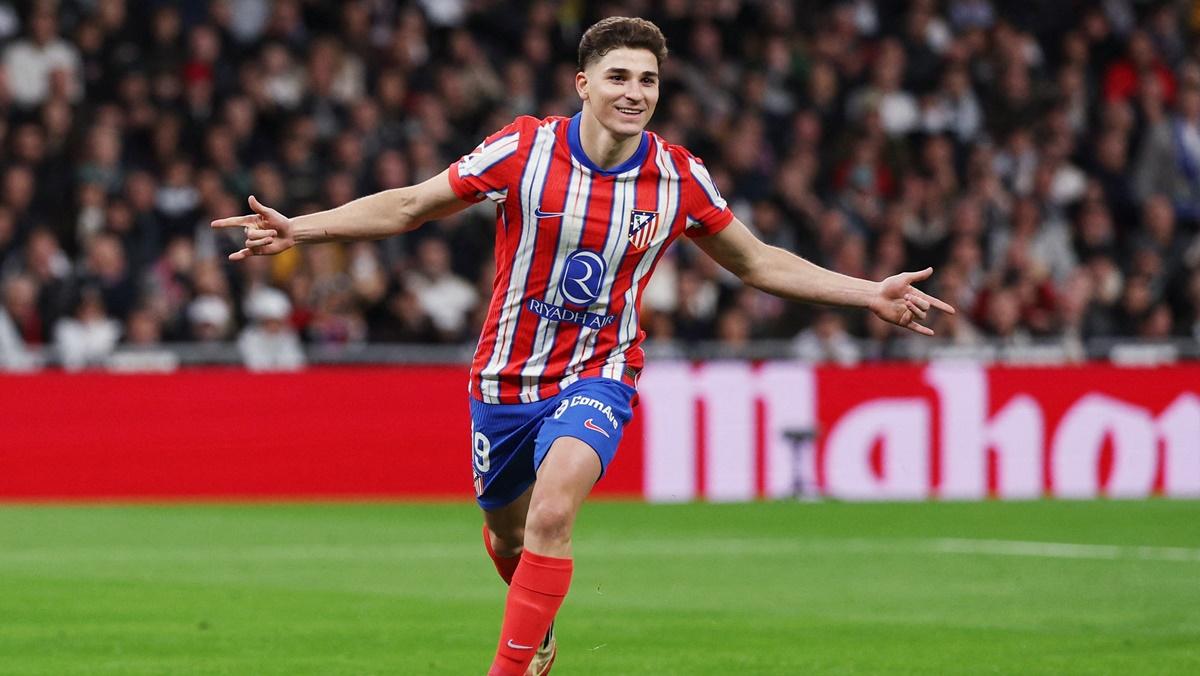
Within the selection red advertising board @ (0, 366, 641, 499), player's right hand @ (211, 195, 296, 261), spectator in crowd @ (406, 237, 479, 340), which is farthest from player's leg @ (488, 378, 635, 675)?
spectator in crowd @ (406, 237, 479, 340)

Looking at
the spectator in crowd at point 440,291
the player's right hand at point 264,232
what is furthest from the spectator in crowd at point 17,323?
the player's right hand at point 264,232

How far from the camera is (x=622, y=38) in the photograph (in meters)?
7.13

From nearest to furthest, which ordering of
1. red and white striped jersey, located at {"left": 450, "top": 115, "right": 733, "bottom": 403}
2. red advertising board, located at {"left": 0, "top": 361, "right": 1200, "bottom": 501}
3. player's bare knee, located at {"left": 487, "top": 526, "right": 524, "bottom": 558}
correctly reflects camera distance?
red and white striped jersey, located at {"left": 450, "top": 115, "right": 733, "bottom": 403} → player's bare knee, located at {"left": 487, "top": 526, "right": 524, "bottom": 558} → red advertising board, located at {"left": 0, "top": 361, "right": 1200, "bottom": 501}

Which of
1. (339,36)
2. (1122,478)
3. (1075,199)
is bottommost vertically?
(1122,478)

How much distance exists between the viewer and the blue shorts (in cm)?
700

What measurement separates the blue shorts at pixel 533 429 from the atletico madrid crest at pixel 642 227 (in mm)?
525

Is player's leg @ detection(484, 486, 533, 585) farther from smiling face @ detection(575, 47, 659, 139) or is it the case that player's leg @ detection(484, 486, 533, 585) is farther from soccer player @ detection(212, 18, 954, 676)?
smiling face @ detection(575, 47, 659, 139)

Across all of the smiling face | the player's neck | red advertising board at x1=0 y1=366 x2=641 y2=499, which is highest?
the smiling face

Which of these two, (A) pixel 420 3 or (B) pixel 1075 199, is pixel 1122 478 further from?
(A) pixel 420 3

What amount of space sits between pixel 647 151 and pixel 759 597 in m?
4.13

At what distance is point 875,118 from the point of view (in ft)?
70.6

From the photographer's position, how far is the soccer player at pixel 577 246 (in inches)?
278

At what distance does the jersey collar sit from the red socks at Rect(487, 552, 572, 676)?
1466 millimetres

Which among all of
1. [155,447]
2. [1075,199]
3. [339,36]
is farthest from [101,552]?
[1075,199]
